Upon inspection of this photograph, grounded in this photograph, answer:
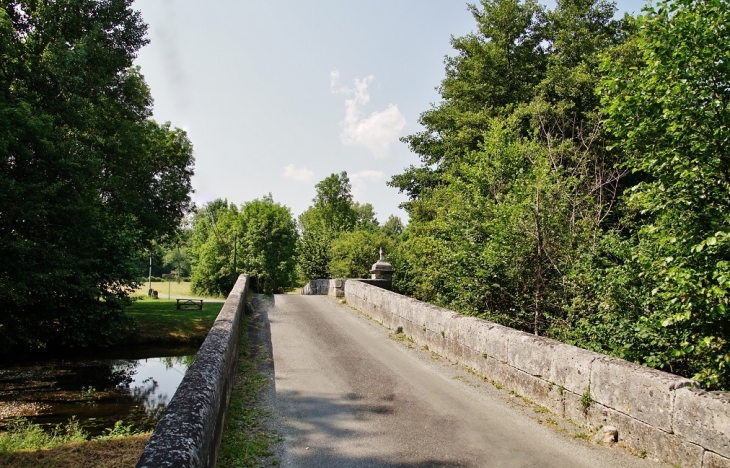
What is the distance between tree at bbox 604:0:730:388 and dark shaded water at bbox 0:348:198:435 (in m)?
10.6

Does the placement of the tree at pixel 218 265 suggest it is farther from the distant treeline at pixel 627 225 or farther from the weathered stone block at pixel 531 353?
the weathered stone block at pixel 531 353

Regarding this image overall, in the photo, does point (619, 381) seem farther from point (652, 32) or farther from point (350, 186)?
point (350, 186)

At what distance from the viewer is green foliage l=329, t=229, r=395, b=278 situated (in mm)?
23906

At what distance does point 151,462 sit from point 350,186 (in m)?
62.9

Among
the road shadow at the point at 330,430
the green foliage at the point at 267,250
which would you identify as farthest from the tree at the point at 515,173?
the green foliage at the point at 267,250

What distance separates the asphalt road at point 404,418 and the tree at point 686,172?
73.3 inches

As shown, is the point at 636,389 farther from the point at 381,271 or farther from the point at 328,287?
the point at 328,287

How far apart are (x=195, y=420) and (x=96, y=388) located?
1355 cm

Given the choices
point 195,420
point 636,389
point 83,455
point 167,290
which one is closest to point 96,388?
point 83,455

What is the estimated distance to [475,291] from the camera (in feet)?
35.1

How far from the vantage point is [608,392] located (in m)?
4.79

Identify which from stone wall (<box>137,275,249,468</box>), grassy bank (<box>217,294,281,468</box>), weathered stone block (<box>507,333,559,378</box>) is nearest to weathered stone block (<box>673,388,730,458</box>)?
weathered stone block (<box>507,333,559,378</box>)

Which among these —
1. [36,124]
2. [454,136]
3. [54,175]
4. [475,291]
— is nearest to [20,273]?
[54,175]

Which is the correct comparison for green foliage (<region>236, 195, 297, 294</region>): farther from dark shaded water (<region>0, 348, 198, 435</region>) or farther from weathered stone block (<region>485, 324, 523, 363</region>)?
weathered stone block (<region>485, 324, 523, 363</region>)
